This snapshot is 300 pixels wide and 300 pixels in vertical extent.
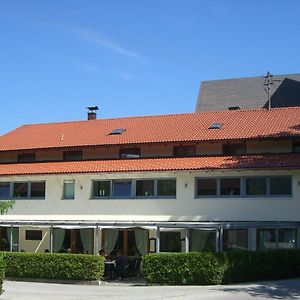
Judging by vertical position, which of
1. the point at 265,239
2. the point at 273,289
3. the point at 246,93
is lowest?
the point at 273,289

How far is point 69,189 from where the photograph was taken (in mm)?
29859

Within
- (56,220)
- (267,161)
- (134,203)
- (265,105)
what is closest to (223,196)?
(267,161)

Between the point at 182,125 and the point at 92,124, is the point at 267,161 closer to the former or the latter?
the point at 182,125

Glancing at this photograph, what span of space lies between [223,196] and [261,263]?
6119mm

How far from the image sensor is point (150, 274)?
70.7 feet

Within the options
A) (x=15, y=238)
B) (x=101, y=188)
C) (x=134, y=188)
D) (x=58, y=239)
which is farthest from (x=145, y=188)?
(x=15, y=238)

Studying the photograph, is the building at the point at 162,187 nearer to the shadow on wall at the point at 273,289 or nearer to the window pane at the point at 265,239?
the window pane at the point at 265,239

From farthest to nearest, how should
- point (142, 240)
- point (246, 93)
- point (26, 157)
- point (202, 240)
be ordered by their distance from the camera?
1. point (246, 93)
2. point (26, 157)
3. point (142, 240)
4. point (202, 240)

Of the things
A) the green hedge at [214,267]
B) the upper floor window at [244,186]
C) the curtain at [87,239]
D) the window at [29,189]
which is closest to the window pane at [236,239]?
the upper floor window at [244,186]

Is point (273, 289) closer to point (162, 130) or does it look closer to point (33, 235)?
point (162, 130)

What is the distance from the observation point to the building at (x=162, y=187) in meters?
26.1

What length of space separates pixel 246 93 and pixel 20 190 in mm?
27482

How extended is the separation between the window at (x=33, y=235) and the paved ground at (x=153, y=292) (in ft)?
A: 26.3

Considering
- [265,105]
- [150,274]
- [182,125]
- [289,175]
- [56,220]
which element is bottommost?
[150,274]
